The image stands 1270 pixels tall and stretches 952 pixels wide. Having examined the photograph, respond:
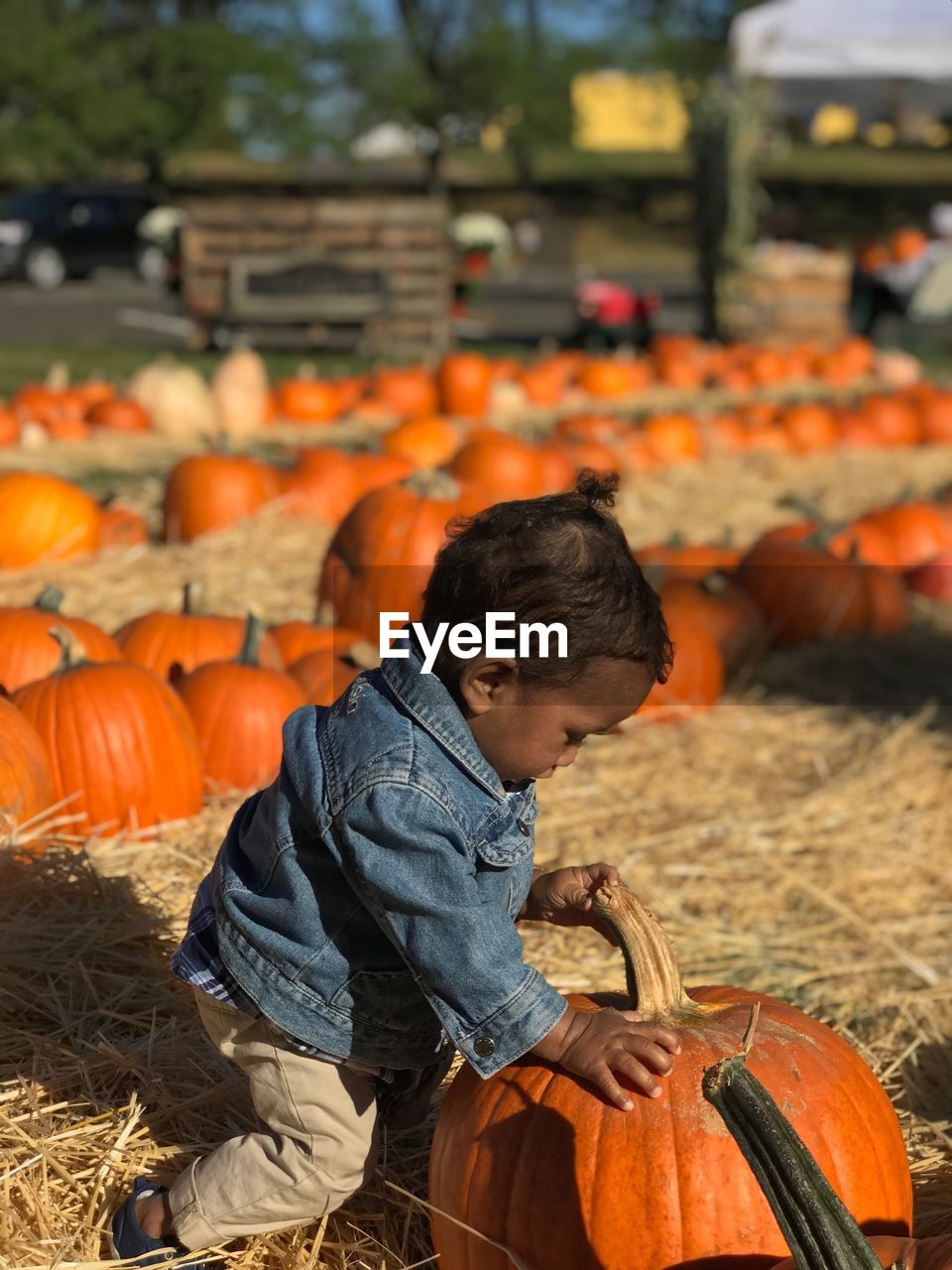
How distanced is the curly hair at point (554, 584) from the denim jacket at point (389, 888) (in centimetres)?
13

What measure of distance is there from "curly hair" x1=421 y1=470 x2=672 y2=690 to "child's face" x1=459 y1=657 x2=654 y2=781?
20 mm

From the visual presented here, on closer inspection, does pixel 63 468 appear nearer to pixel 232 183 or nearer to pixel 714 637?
pixel 714 637

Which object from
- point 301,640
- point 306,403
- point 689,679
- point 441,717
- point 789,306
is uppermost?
point 441,717

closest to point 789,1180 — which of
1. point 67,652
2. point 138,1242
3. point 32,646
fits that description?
point 138,1242

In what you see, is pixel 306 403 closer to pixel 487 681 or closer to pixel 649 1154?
pixel 487 681

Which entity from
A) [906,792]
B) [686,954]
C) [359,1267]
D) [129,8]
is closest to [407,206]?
[906,792]

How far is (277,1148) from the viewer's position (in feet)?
7.65

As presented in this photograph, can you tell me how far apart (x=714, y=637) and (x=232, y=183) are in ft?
112

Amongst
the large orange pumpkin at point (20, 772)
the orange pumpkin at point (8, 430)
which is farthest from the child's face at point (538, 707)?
the orange pumpkin at point (8, 430)

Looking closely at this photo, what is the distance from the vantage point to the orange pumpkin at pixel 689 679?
5.49 meters

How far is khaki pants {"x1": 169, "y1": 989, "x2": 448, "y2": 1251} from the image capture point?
230cm

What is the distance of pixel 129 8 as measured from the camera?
33812 mm

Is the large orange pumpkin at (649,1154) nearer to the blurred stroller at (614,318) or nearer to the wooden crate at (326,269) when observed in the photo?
the wooden crate at (326,269)

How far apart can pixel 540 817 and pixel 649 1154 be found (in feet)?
7.53
